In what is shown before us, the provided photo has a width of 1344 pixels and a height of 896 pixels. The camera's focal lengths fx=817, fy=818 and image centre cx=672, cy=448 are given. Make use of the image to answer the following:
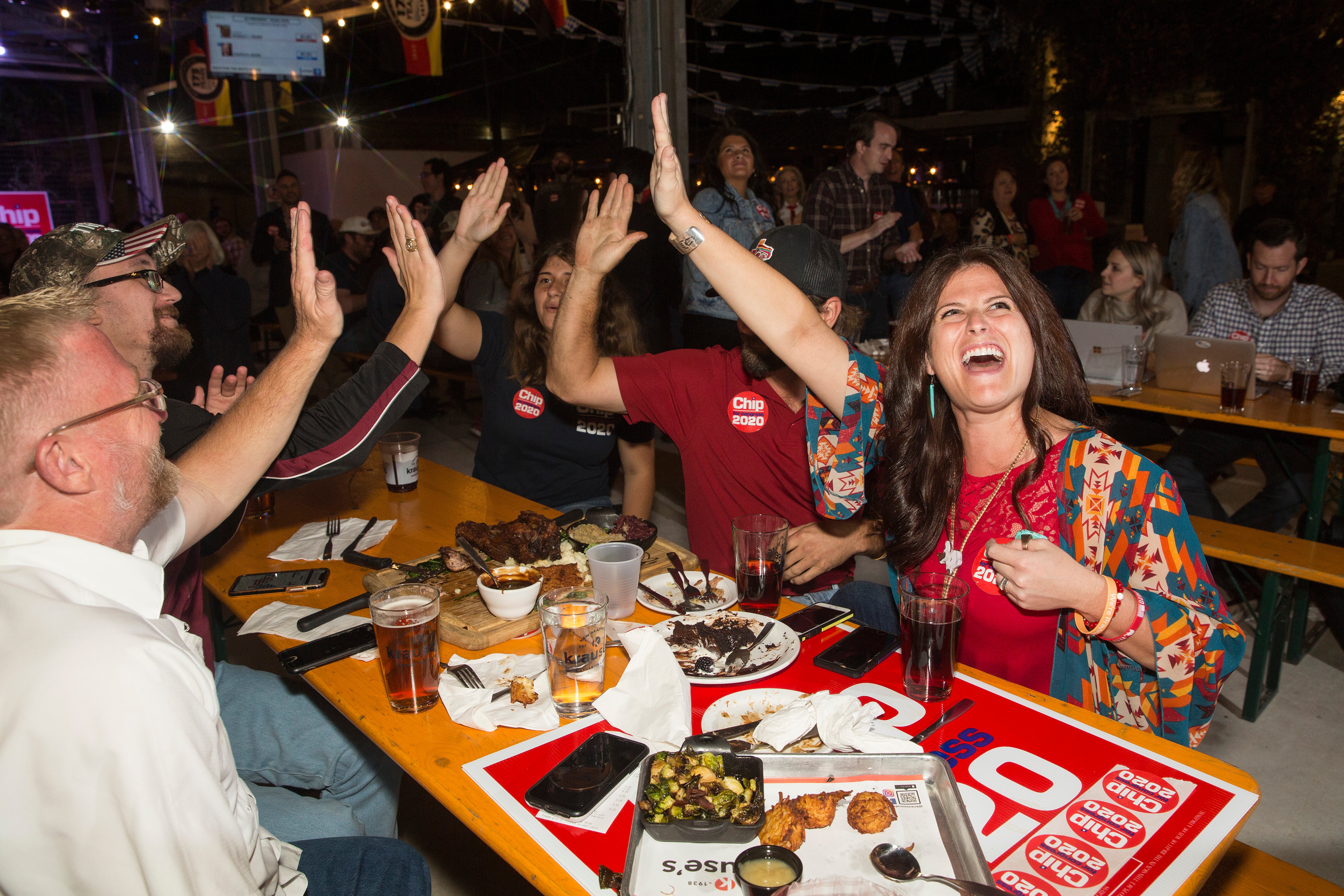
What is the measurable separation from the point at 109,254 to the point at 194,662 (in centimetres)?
163

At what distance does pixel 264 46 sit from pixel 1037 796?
34.7 ft

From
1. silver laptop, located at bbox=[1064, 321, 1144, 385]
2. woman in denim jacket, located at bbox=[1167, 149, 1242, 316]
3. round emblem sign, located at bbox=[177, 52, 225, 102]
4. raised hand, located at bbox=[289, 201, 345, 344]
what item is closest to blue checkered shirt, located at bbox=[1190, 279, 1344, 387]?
silver laptop, located at bbox=[1064, 321, 1144, 385]

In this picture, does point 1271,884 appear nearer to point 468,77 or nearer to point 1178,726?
point 1178,726

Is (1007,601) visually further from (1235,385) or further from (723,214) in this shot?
(723,214)

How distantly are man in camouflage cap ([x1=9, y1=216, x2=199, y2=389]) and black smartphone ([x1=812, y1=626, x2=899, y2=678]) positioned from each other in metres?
1.83

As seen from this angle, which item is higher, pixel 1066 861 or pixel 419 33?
pixel 419 33

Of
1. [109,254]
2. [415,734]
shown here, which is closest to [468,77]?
[109,254]

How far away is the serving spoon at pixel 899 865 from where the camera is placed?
3.19 ft

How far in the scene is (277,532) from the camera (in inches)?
96.1

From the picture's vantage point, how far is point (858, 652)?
163 centimetres

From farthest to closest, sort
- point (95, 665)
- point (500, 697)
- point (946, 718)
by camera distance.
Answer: point (500, 697) → point (946, 718) → point (95, 665)

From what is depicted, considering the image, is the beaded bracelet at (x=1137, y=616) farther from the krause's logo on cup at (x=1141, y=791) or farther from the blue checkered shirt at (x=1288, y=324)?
the blue checkered shirt at (x=1288, y=324)

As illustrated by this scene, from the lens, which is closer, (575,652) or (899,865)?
(899,865)

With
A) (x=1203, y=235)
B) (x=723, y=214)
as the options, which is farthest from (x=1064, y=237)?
(x=723, y=214)
